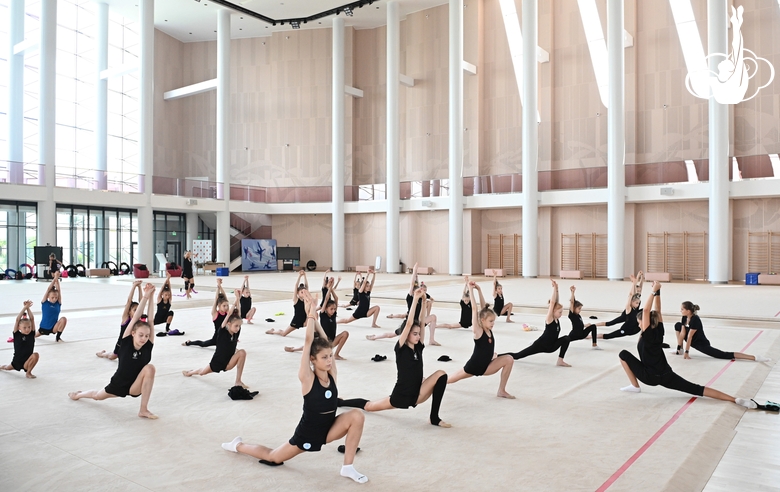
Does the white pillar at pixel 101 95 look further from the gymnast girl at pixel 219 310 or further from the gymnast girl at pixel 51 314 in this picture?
the gymnast girl at pixel 219 310

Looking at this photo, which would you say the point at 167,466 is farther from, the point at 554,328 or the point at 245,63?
the point at 245,63

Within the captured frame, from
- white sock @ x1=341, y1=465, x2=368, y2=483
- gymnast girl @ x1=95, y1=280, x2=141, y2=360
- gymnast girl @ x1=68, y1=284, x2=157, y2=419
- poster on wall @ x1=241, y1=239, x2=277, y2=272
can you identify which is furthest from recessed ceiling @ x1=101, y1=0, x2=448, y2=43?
white sock @ x1=341, y1=465, x2=368, y2=483

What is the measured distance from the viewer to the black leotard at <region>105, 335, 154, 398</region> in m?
5.93

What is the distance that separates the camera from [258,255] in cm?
3806

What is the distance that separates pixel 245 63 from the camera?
42.0 meters

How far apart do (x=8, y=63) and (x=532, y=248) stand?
3048 cm

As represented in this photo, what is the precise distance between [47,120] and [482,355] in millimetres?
30045

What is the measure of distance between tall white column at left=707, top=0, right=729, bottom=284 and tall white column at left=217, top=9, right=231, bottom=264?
89.1 ft

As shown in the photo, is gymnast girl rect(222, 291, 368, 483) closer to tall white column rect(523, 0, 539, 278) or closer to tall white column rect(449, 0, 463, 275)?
tall white column rect(523, 0, 539, 278)

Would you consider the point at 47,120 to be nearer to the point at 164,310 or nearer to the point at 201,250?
the point at 201,250

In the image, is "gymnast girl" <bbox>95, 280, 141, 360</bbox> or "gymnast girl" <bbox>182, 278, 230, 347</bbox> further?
"gymnast girl" <bbox>182, 278, 230, 347</bbox>

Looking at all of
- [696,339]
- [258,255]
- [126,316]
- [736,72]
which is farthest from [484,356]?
[258,255]

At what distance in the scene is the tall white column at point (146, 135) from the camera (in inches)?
1276

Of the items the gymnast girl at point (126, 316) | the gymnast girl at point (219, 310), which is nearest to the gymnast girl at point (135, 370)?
the gymnast girl at point (126, 316)
